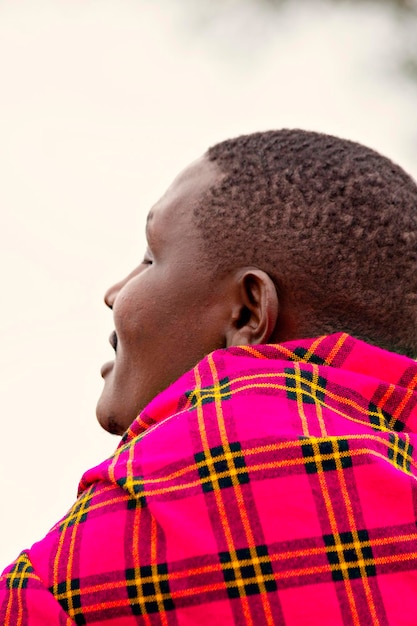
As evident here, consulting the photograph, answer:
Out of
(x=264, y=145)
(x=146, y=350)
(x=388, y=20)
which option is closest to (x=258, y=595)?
(x=146, y=350)

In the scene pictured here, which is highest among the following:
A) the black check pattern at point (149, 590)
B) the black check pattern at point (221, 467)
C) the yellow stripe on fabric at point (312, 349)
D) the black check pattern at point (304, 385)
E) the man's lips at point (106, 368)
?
the man's lips at point (106, 368)

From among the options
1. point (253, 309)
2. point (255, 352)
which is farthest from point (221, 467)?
point (253, 309)

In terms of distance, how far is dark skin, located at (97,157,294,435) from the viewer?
0.95 m

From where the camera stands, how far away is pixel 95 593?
2.35 ft

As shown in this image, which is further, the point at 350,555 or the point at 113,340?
the point at 113,340

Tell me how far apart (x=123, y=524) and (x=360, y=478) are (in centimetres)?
19

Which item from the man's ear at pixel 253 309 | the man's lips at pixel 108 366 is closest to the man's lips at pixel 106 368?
the man's lips at pixel 108 366

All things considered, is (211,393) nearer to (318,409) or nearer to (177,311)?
(318,409)

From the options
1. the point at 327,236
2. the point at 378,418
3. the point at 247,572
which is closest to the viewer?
the point at 247,572

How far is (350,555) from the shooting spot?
0.72 meters

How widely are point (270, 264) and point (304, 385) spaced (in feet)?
0.63

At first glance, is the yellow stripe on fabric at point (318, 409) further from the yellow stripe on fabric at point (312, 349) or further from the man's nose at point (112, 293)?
the man's nose at point (112, 293)

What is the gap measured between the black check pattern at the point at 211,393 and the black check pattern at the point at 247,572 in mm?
134

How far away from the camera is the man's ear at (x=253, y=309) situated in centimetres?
94
